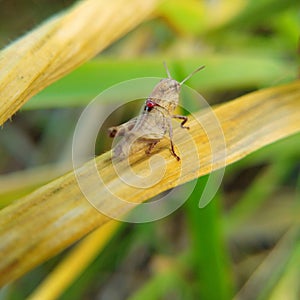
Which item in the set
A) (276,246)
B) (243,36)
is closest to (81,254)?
(276,246)

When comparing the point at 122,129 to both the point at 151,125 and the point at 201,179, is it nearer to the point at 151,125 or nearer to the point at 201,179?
the point at 151,125

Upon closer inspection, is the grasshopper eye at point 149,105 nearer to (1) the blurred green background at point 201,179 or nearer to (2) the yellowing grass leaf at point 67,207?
(2) the yellowing grass leaf at point 67,207

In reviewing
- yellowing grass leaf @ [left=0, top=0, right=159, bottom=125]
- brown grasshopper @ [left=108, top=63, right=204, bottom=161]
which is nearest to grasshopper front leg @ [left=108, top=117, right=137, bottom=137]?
brown grasshopper @ [left=108, top=63, right=204, bottom=161]

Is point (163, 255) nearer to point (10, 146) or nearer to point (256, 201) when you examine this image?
point (256, 201)

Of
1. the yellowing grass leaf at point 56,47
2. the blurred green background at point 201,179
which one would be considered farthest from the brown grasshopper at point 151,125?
the blurred green background at point 201,179

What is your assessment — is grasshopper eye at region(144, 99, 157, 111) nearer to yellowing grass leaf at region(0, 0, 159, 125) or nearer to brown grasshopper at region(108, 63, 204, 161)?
brown grasshopper at region(108, 63, 204, 161)

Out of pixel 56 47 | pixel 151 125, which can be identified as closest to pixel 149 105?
pixel 151 125
